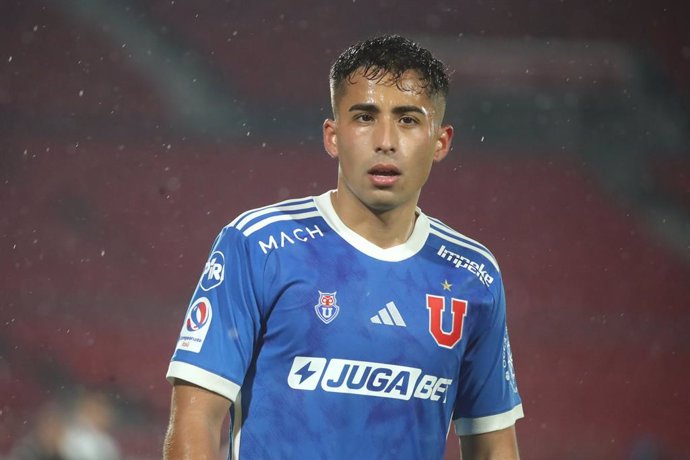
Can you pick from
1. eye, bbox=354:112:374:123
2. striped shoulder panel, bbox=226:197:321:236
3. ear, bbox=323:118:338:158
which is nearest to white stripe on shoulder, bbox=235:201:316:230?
striped shoulder panel, bbox=226:197:321:236

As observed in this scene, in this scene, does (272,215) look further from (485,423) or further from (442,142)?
(485,423)

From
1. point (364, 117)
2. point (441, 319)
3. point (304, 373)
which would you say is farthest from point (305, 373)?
point (364, 117)

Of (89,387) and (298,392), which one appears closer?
(298,392)

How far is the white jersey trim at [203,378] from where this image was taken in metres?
1.91

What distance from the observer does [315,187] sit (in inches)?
289

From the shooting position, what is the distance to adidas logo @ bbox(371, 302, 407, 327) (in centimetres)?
209

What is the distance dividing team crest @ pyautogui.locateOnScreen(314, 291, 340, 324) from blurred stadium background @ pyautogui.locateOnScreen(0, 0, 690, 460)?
5242 millimetres

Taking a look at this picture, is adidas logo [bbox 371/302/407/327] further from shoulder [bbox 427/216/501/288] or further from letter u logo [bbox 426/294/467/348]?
shoulder [bbox 427/216/501/288]

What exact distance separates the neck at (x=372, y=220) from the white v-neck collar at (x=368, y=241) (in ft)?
0.03

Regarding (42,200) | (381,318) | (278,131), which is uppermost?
(278,131)

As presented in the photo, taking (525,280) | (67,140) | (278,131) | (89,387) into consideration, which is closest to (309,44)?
(278,131)

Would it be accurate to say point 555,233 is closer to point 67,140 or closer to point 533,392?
point 533,392

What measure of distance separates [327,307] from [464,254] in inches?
16.1

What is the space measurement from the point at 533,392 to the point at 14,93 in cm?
428
